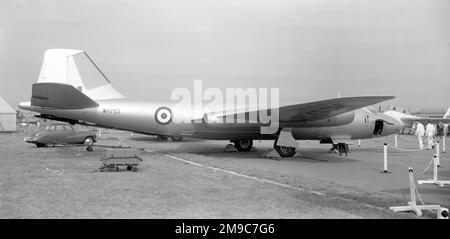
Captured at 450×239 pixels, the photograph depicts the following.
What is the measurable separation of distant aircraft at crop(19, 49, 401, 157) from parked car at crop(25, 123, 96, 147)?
445cm

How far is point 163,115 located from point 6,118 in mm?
34319

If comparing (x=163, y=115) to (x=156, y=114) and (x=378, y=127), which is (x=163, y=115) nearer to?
(x=156, y=114)

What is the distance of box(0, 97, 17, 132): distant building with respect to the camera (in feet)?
142

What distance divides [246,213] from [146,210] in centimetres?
172

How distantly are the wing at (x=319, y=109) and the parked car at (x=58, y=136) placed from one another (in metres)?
9.44

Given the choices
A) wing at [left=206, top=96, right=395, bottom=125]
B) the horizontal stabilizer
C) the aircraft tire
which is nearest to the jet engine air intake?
wing at [left=206, top=96, right=395, bottom=125]

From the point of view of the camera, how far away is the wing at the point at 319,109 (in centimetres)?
1372

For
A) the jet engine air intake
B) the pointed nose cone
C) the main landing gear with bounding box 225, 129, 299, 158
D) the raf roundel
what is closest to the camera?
the pointed nose cone
